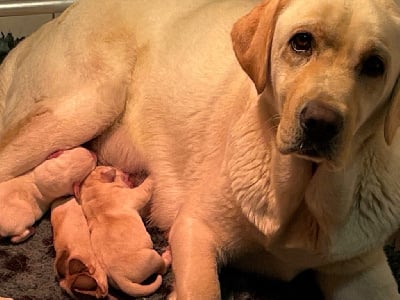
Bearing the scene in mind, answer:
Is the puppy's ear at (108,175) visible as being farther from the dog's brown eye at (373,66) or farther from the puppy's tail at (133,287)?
the dog's brown eye at (373,66)

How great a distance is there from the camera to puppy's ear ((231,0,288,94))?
1.64m

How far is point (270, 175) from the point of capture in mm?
1754

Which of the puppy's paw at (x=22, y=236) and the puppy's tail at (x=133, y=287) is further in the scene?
the puppy's paw at (x=22, y=236)

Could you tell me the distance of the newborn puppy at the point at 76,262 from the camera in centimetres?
184

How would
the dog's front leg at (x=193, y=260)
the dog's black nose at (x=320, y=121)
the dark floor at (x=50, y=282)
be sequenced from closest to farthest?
the dog's black nose at (x=320, y=121) < the dog's front leg at (x=193, y=260) < the dark floor at (x=50, y=282)

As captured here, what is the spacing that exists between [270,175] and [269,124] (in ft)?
0.39

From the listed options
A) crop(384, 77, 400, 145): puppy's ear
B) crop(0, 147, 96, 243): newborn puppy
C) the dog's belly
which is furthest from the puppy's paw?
crop(384, 77, 400, 145): puppy's ear

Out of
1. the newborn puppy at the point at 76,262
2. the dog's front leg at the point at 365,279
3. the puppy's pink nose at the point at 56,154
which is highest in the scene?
the puppy's pink nose at the point at 56,154

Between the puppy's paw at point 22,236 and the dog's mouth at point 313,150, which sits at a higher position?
the dog's mouth at point 313,150

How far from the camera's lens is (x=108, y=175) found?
2162 millimetres

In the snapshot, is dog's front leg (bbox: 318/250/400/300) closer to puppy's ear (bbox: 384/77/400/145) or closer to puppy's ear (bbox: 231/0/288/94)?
puppy's ear (bbox: 384/77/400/145)

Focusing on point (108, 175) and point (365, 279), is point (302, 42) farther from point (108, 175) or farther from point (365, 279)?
point (108, 175)

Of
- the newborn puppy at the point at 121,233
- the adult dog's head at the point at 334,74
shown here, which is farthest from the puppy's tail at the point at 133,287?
the adult dog's head at the point at 334,74

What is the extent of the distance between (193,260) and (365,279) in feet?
1.36
